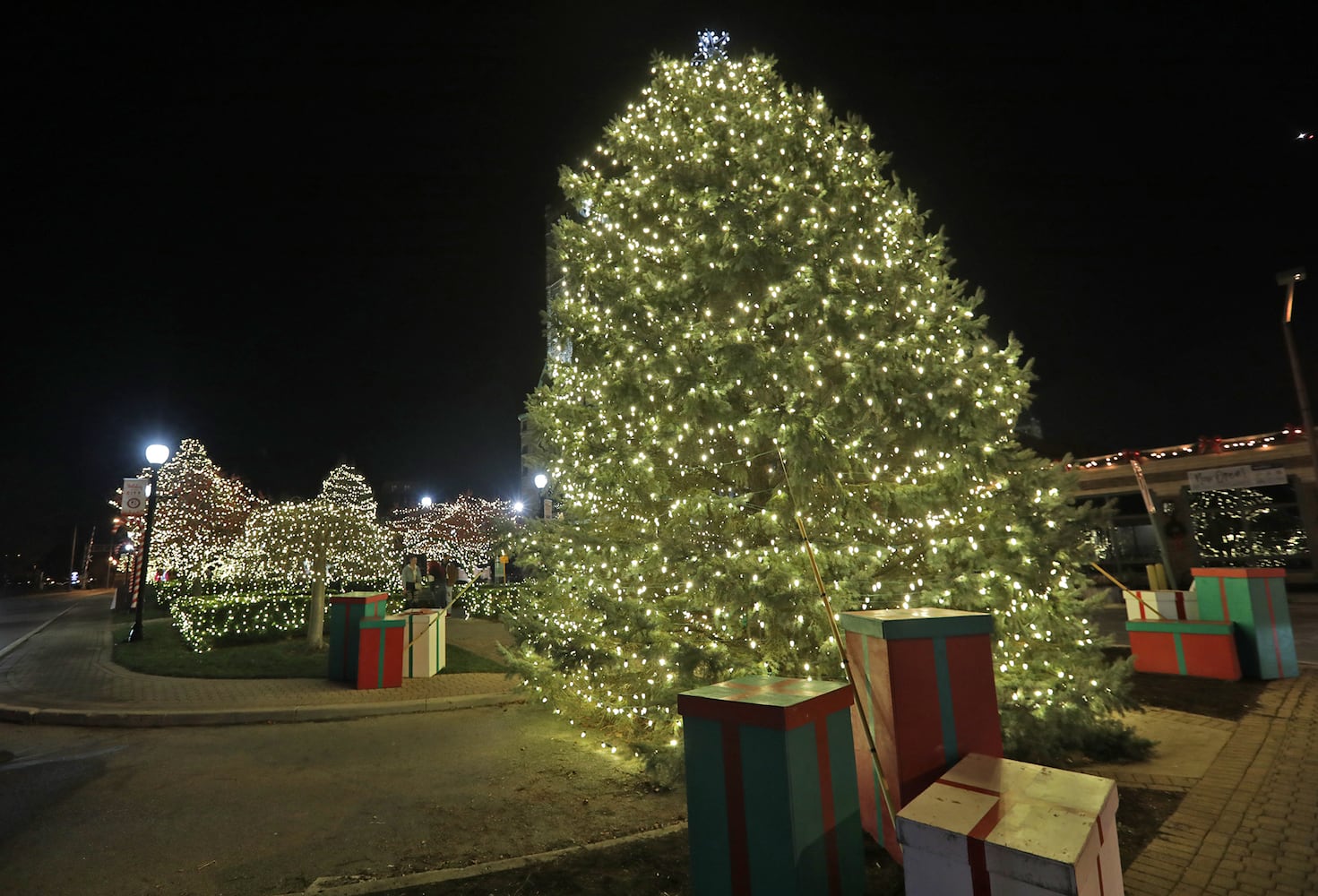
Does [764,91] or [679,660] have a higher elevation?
[764,91]

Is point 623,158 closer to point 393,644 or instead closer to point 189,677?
point 393,644

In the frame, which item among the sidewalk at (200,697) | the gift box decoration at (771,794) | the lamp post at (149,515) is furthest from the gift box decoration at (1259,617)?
the lamp post at (149,515)

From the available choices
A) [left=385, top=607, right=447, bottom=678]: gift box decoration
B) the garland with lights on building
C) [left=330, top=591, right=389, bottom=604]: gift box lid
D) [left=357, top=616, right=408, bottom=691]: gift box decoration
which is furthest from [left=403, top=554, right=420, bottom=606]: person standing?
the garland with lights on building

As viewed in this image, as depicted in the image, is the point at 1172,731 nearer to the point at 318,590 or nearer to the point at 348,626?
the point at 348,626

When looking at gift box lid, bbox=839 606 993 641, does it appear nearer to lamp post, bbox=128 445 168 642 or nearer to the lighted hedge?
the lighted hedge

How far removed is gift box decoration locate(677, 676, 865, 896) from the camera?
9.82 ft

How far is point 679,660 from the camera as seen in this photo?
5777mm

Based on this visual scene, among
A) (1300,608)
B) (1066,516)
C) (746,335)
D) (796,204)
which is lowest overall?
(1300,608)

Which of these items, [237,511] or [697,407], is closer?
[697,407]

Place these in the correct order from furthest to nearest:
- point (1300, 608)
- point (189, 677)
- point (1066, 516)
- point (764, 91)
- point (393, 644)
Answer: point (1300, 608), point (189, 677), point (393, 644), point (764, 91), point (1066, 516)

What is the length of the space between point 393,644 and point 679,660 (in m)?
6.03

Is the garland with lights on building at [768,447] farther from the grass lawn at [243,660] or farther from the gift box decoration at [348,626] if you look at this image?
the grass lawn at [243,660]

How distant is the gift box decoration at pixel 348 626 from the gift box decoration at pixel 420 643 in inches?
18.0

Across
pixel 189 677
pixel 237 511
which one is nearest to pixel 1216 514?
pixel 189 677
